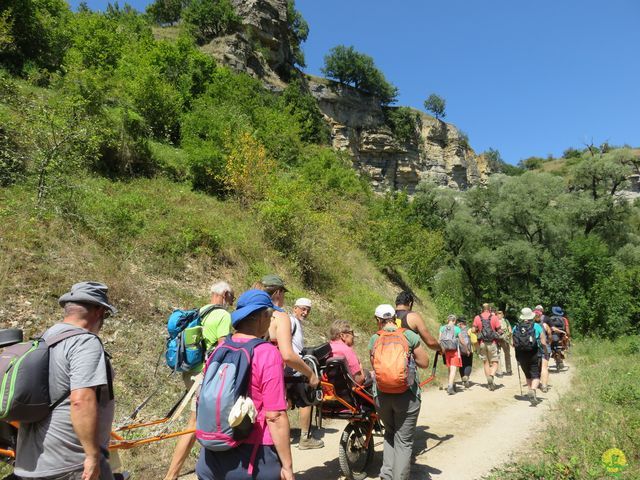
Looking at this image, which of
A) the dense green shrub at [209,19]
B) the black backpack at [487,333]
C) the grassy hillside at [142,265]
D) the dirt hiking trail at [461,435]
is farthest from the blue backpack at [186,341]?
the dense green shrub at [209,19]

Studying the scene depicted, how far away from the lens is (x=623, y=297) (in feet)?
62.8

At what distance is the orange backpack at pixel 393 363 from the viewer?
161 inches

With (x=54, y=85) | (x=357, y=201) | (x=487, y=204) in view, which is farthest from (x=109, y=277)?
(x=487, y=204)

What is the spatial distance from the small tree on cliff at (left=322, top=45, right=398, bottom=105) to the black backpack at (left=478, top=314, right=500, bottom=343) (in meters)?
45.4

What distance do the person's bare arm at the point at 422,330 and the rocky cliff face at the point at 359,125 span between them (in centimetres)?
3475

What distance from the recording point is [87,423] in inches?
90.3

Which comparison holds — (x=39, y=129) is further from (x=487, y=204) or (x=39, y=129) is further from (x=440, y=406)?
(x=487, y=204)

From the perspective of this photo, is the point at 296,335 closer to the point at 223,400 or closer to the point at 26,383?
the point at 223,400

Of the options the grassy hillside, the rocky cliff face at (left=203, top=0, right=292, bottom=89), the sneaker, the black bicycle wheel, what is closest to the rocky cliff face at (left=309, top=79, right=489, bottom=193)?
the rocky cliff face at (left=203, top=0, right=292, bottom=89)

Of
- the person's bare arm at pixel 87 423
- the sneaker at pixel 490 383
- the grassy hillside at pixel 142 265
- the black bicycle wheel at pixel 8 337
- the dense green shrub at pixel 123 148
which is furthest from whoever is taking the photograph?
the dense green shrub at pixel 123 148

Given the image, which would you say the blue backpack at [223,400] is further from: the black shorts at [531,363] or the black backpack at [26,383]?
the black shorts at [531,363]

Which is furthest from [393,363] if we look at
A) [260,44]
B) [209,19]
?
[260,44]

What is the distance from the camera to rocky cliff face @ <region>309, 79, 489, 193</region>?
158ft

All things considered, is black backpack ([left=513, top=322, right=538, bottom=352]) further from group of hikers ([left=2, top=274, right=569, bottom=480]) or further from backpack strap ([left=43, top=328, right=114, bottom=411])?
backpack strap ([left=43, top=328, right=114, bottom=411])
